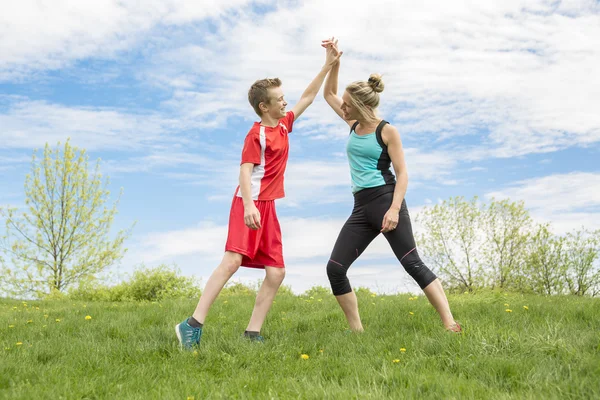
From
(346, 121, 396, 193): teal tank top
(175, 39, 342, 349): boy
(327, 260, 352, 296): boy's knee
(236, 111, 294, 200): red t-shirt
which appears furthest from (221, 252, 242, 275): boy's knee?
(346, 121, 396, 193): teal tank top

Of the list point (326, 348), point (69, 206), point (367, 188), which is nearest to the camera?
point (326, 348)

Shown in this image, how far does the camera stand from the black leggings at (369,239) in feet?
16.6

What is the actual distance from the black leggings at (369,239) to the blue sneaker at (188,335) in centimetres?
135

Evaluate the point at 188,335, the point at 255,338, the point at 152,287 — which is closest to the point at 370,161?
the point at 255,338

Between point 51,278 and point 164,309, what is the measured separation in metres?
10.7

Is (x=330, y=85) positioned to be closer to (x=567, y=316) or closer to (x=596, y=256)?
(x=567, y=316)

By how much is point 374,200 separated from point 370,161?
0.37 metres

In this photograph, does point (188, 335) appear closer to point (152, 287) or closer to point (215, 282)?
point (215, 282)

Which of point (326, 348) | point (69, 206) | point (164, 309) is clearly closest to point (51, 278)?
point (69, 206)

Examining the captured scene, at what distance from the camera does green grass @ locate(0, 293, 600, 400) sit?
11.5 ft

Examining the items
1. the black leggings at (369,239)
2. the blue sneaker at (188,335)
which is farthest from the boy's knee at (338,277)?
the blue sneaker at (188,335)

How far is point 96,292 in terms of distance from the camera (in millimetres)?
13484

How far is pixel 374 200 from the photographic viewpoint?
5.07 meters

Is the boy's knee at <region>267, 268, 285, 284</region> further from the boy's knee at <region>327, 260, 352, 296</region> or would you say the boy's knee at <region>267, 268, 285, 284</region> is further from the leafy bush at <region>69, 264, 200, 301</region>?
the leafy bush at <region>69, 264, 200, 301</region>
